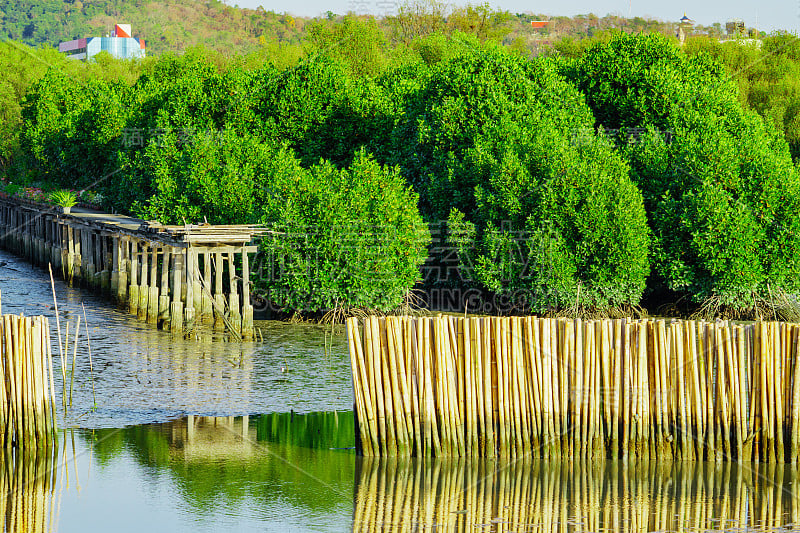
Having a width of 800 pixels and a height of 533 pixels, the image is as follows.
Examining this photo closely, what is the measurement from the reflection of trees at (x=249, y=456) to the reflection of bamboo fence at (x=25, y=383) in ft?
4.70

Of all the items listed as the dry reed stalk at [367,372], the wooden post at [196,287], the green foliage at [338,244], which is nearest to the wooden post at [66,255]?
the wooden post at [196,287]

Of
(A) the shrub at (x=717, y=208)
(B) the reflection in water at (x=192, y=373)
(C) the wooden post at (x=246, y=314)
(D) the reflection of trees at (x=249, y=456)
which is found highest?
(A) the shrub at (x=717, y=208)

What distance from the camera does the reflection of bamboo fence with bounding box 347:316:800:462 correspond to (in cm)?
1356

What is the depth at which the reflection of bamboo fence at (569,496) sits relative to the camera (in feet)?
41.9

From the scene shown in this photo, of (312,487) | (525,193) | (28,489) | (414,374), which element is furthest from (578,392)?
(525,193)

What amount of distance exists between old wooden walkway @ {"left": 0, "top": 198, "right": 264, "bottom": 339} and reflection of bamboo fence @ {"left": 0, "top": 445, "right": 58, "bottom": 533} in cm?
1387

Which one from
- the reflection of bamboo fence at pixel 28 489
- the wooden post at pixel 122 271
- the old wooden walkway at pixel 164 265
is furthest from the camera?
the wooden post at pixel 122 271

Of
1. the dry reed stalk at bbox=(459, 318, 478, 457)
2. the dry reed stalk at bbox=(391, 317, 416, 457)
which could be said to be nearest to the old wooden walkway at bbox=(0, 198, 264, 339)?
the dry reed stalk at bbox=(391, 317, 416, 457)

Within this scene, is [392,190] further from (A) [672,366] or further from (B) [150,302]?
(A) [672,366]

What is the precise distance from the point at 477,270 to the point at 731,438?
19886 mm

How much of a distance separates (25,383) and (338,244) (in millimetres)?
17436

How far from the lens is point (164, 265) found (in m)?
32.0

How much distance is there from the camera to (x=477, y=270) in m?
33.8

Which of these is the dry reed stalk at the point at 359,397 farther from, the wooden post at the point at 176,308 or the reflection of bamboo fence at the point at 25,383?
the wooden post at the point at 176,308
